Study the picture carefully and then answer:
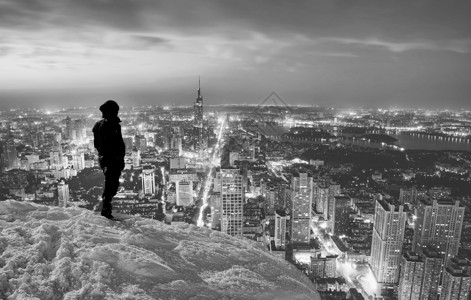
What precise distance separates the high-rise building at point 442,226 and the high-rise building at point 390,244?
1306 mm

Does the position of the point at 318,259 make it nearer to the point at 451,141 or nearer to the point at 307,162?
the point at 307,162

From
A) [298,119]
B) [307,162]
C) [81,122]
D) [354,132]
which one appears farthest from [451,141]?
[81,122]

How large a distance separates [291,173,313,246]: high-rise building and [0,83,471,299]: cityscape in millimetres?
50

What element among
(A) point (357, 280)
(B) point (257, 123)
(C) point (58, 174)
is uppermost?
(B) point (257, 123)

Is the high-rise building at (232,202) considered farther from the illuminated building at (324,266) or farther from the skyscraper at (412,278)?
the skyscraper at (412,278)

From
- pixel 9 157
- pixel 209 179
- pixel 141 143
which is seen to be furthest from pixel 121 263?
pixel 141 143

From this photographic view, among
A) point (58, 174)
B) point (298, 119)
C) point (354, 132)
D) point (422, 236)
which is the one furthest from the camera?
point (298, 119)

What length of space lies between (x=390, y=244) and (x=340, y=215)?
4.66m

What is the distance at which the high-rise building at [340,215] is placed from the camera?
17484 mm

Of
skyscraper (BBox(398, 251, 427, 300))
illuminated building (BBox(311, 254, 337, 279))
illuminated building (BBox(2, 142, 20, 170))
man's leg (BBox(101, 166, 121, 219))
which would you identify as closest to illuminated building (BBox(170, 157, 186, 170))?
illuminated building (BBox(2, 142, 20, 170))

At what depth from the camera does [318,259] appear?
1304cm

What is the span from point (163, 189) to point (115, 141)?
64.9 feet

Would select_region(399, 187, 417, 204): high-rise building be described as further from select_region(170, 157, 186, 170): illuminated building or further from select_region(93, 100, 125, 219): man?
select_region(93, 100, 125, 219): man

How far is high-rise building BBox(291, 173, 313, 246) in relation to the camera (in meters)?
15.6
